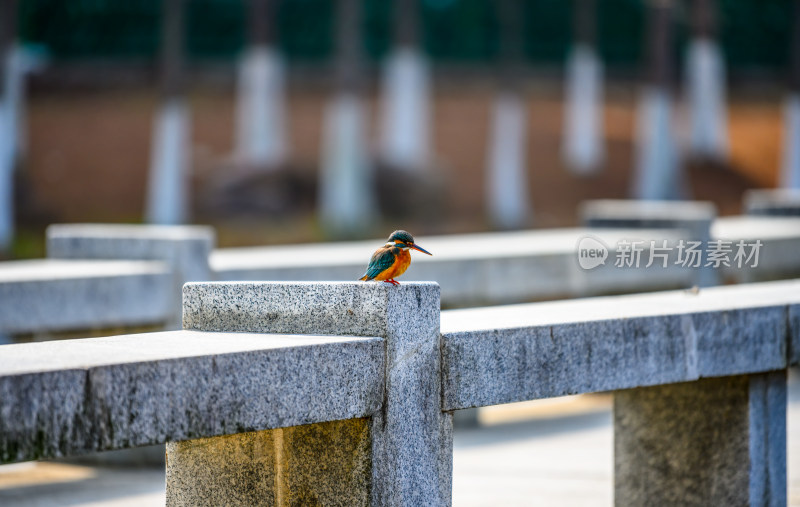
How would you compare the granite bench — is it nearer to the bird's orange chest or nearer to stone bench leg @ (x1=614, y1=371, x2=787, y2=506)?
stone bench leg @ (x1=614, y1=371, x2=787, y2=506)

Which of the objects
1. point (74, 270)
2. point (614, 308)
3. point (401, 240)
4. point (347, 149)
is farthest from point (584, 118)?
point (401, 240)

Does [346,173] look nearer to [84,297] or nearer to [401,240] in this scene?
[84,297]

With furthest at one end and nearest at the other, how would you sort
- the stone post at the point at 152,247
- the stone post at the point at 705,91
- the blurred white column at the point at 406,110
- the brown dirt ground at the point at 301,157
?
the stone post at the point at 705,91 < the blurred white column at the point at 406,110 < the brown dirt ground at the point at 301,157 < the stone post at the point at 152,247

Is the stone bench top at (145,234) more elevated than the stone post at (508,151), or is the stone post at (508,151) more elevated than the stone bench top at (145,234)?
the stone post at (508,151)

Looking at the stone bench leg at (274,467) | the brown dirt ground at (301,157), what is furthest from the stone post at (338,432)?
the brown dirt ground at (301,157)

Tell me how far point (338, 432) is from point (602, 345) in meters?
1.33

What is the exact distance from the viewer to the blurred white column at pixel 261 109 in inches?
966

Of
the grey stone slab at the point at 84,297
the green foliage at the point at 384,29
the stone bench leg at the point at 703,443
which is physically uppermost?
the green foliage at the point at 384,29

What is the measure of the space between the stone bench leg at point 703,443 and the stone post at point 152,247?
363 cm

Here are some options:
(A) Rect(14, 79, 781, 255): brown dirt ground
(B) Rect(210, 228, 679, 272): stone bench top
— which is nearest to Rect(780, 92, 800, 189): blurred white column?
(A) Rect(14, 79, 781, 255): brown dirt ground

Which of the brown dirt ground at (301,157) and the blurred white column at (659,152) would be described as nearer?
the brown dirt ground at (301,157)

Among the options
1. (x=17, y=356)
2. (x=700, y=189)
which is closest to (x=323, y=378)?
(x=17, y=356)

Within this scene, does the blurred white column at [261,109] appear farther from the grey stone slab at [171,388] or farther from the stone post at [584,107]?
the grey stone slab at [171,388]

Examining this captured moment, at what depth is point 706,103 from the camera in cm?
2980
